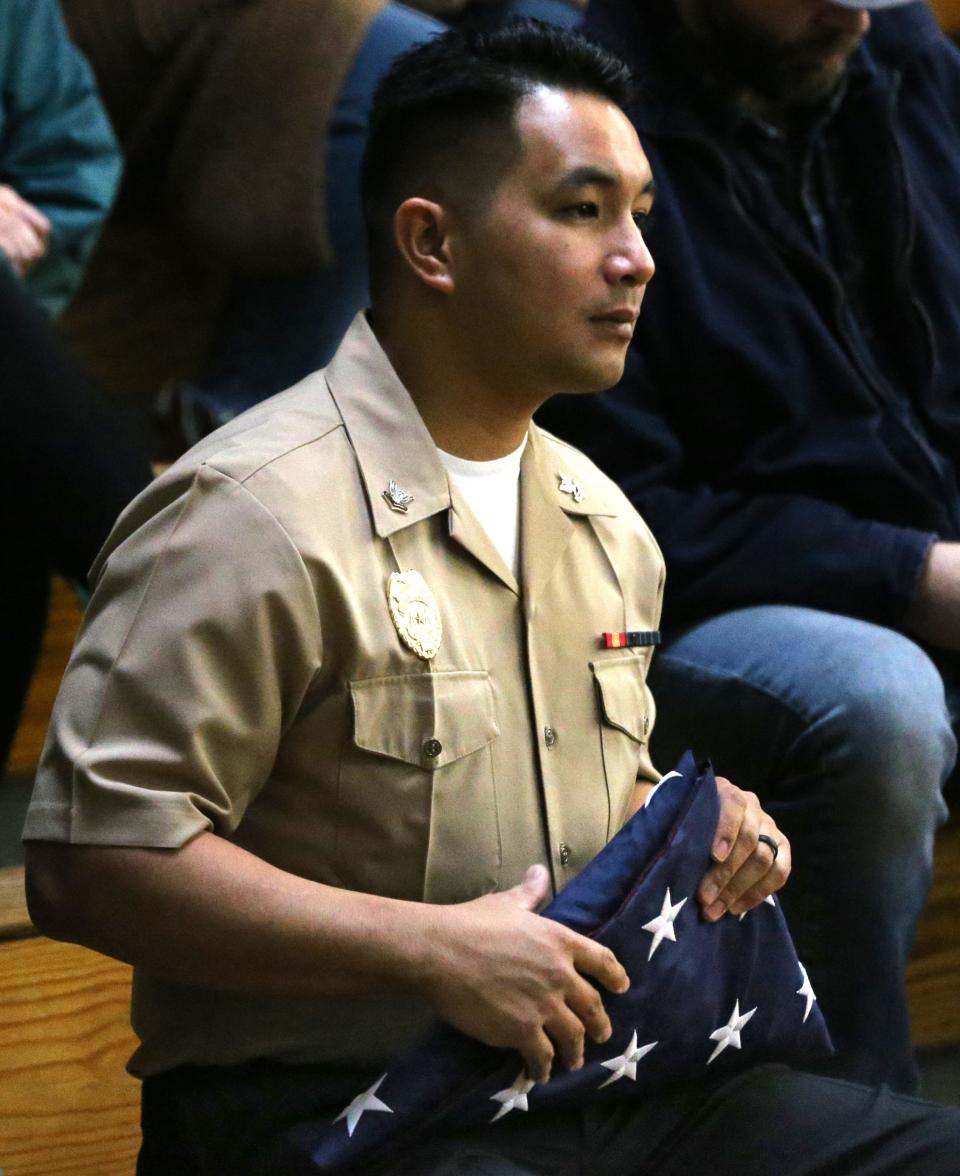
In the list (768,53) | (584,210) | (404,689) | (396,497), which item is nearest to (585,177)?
(584,210)

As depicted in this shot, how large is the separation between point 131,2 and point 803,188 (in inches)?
30.6

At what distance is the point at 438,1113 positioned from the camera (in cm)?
91

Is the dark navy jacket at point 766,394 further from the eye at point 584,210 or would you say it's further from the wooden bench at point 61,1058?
the wooden bench at point 61,1058

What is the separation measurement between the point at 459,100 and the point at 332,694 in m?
0.39

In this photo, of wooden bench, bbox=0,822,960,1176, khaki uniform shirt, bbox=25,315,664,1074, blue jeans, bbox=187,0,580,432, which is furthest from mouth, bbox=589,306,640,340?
blue jeans, bbox=187,0,580,432

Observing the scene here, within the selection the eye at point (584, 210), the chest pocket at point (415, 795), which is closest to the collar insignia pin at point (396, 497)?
the chest pocket at point (415, 795)

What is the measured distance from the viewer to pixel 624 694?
1.09 metres

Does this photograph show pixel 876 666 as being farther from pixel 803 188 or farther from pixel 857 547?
pixel 803 188

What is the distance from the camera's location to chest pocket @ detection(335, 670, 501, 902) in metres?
0.96

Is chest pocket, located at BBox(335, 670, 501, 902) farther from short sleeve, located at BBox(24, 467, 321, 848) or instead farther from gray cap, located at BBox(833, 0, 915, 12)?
gray cap, located at BBox(833, 0, 915, 12)

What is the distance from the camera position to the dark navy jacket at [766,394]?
1495mm

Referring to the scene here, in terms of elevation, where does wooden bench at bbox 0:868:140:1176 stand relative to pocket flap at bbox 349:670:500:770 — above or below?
below

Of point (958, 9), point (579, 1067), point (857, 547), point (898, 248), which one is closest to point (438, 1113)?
point (579, 1067)

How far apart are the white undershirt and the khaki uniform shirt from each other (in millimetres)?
11
